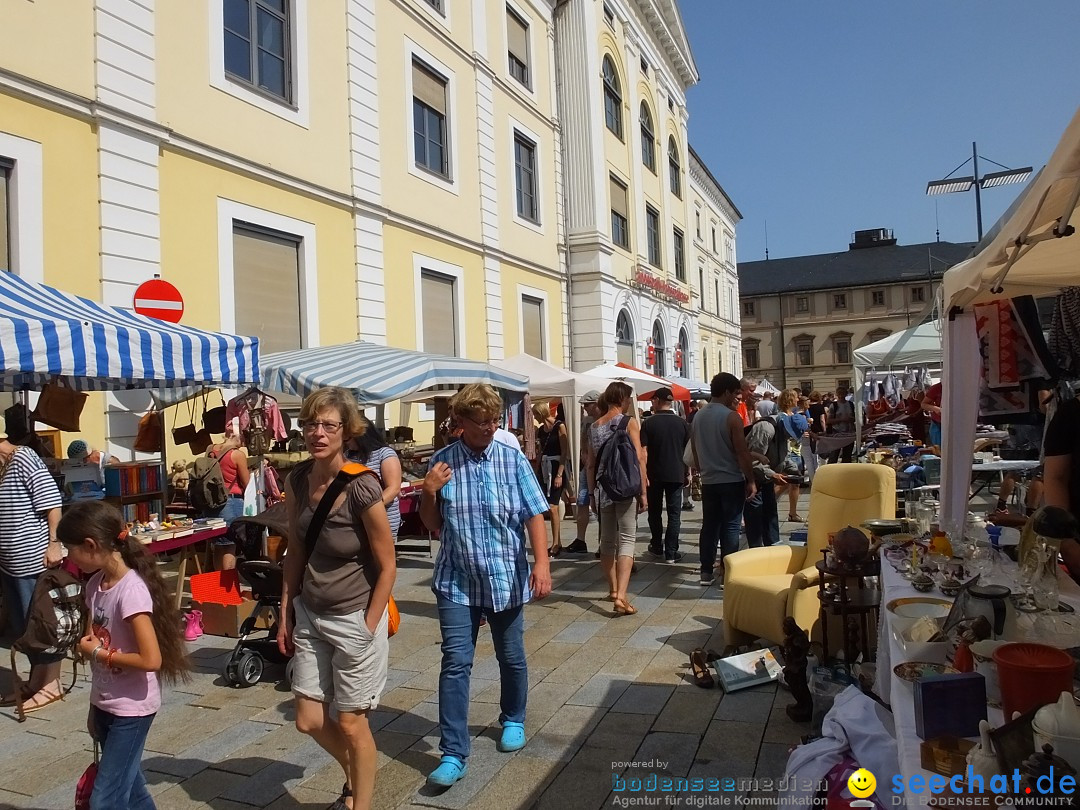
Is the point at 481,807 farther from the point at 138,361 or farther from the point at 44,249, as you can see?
the point at 44,249

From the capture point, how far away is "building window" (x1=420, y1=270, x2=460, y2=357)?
13.3m

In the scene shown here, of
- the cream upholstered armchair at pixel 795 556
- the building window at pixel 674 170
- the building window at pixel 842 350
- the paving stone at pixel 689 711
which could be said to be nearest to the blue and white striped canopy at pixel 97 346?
the paving stone at pixel 689 711

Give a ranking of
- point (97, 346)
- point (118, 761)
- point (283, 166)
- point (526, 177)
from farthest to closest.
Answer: point (526, 177)
point (283, 166)
point (97, 346)
point (118, 761)

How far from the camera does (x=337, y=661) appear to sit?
8.95ft

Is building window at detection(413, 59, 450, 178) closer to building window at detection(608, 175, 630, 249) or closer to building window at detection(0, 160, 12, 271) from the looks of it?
building window at detection(0, 160, 12, 271)

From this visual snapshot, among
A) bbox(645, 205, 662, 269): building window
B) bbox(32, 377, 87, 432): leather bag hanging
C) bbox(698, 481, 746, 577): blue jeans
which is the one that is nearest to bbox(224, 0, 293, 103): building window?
bbox(32, 377, 87, 432): leather bag hanging

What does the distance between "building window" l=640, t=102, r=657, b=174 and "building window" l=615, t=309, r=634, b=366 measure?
20.4 feet

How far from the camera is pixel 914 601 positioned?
2939 millimetres

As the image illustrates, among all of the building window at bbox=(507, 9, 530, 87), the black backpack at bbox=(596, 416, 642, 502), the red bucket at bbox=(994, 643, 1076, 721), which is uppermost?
the building window at bbox=(507, 9, 530, 87)

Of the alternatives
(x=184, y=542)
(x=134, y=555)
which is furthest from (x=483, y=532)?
(x=184, y=542)

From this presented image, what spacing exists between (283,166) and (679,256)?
2133 centimetres

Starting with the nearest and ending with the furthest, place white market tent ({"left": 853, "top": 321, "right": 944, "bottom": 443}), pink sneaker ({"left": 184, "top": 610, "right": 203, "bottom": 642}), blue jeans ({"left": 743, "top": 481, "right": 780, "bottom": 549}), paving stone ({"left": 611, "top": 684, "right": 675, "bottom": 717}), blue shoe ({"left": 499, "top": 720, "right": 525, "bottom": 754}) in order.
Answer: blue shoe ({"left": 499, "top": 720, "right": 525, "bottom": 754})
paving stone ({"left": 611, "top": 684, "right": 675, "bottom": 717})
pink sneaker ({"left": 184, "top": 610, "right": 203, "bottom": 642})
blue jeans ({"left": 743, "top": 481, "right": 780, "bottom": 549})
white market tent ({"left": 853, "top": 321, "right": 944, "bottom": 443})

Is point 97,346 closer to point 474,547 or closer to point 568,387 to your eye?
point 474,547

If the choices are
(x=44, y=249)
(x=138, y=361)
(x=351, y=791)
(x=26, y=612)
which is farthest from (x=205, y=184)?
(x=351, y=791)
